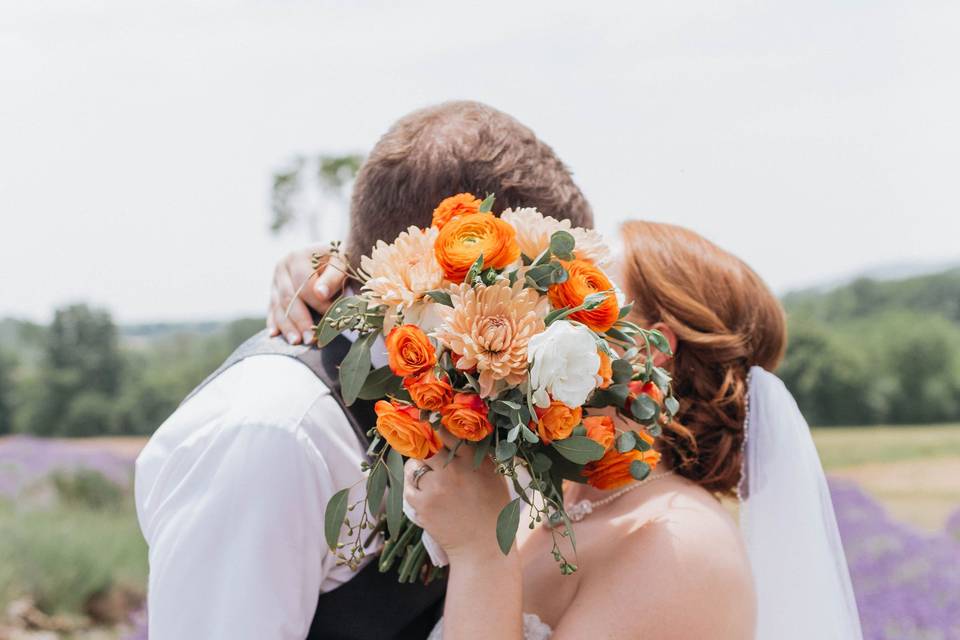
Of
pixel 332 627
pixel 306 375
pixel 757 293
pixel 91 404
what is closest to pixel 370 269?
pixel 306 375

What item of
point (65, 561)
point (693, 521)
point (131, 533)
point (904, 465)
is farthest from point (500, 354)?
point (904, 465)

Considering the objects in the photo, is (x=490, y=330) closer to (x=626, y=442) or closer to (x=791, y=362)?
(x=626, y=442)

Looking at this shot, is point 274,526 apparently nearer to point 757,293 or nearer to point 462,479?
point 462,479

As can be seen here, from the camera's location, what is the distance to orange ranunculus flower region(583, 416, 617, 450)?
202cm

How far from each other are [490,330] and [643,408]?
0.49 m

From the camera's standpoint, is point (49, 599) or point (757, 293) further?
point (49, 599)

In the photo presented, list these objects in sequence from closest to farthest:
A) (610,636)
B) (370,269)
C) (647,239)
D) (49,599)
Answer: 1. (370,269)
2. (610,636)
3. (647,239)
4. (49,599)

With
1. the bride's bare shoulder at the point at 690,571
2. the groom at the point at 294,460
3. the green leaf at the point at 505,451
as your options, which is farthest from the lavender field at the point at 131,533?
the green leaf at the point at 505,451

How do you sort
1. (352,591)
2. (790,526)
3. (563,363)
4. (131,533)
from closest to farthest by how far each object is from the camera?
(563,363) → (352,591) → (790,526) → (131,533)

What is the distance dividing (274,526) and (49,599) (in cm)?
620

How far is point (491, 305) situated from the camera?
6.33 feet

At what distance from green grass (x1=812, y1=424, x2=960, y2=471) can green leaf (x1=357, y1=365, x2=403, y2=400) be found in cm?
907

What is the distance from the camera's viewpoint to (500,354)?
190cm

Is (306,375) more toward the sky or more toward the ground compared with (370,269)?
more toward the ground
